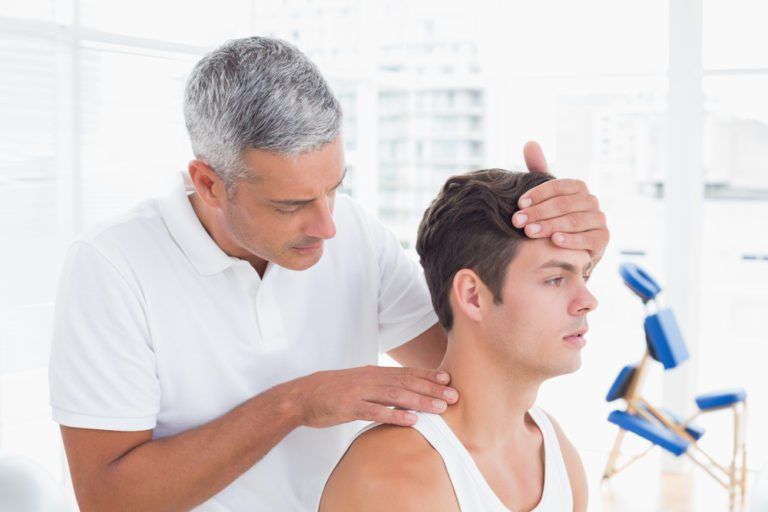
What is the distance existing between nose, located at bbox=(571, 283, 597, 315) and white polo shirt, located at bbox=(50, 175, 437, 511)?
368 mm

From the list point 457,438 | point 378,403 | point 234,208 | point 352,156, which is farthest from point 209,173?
point 352,156

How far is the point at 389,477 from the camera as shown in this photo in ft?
4.81

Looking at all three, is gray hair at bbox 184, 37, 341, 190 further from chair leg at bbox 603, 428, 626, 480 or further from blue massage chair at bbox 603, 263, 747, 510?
chair leg at bbox 603, 428, 626, 480

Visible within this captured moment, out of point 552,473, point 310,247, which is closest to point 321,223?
point 310,247

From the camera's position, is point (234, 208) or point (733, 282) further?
point (733, 282)

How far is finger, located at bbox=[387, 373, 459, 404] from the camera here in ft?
4.85

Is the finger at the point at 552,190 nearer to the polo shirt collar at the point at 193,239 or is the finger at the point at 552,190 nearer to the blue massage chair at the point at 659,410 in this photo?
the polo shirt collar at the point at 193,239

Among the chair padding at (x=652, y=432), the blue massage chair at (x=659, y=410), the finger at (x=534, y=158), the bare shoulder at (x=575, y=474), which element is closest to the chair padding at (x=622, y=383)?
the blue massage chair at (x=659, y=410)

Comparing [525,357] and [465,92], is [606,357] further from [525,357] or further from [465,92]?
[525,357]

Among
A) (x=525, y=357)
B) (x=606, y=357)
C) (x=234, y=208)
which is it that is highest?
(x=234, y=208)

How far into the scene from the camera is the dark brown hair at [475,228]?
5.31 ft

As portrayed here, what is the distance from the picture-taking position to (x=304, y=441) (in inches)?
68.1

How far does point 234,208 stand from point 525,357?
1.89 ft

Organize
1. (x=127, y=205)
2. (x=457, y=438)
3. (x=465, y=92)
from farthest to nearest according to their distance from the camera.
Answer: (x=465, y=92) < (x=127, y=205) < (x=457, y=438)
